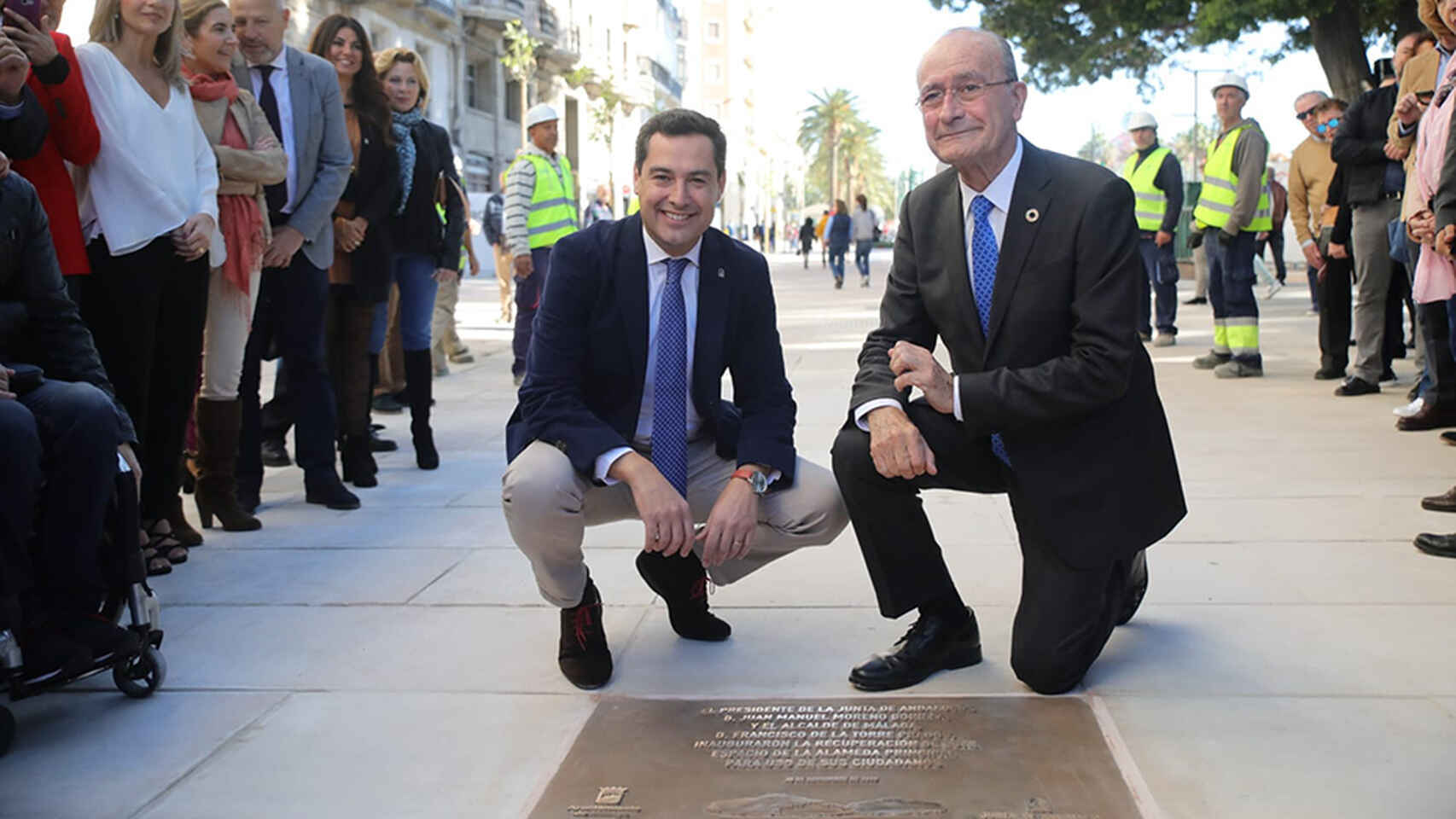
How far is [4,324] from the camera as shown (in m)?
3.52

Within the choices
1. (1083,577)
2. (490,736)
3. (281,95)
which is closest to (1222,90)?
(281,95)

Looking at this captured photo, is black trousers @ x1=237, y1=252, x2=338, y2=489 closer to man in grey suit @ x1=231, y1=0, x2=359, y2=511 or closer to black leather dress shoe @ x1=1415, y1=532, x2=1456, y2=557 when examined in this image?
man in grey suit @ x1=231, y1=0, x2=359, y2=511

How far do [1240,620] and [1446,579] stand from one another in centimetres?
86

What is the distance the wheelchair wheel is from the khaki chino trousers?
0.95 m

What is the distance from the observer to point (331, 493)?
5.93 m

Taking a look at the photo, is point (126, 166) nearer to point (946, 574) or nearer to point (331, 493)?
point (331, 493)

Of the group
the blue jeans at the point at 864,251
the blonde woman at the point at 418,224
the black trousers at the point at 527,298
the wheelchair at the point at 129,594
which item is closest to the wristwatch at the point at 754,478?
the wheelchair at the point at 129,594

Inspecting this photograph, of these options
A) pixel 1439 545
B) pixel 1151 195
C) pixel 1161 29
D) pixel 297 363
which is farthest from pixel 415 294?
pixel 1161 29

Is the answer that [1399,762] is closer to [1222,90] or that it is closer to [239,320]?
[239,320]

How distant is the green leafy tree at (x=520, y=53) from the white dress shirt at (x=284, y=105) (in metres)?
39.9

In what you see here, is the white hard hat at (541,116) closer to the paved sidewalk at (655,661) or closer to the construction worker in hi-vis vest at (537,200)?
the construction worker in hi-vis vest at (537,200)

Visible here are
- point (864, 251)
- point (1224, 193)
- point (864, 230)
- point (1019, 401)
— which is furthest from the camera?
point (864, 251)
